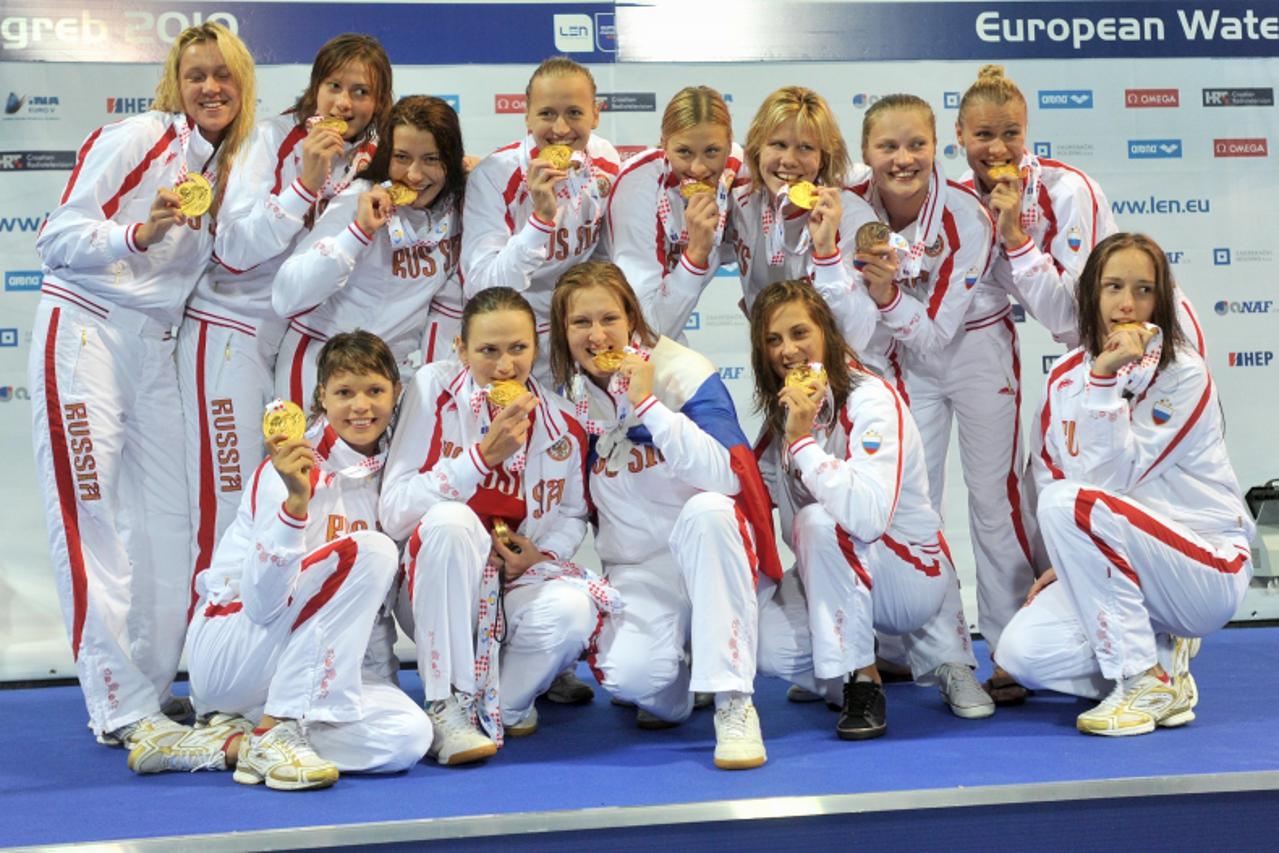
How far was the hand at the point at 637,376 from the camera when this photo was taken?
11.5 feet

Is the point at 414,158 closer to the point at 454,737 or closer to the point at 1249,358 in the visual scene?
the point at 454,737

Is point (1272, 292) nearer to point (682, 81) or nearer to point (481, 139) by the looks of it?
point (682, 81)

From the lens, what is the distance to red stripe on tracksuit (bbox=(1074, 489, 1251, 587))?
3.52 metres

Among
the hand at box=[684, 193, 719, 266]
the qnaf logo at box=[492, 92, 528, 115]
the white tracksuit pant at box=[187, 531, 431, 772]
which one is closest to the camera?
the white tracksuit pant at box=[187, 531, 431, 772]

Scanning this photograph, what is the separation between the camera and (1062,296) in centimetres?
407

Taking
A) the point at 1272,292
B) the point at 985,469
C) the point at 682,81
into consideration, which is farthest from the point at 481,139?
the point at 1272,292

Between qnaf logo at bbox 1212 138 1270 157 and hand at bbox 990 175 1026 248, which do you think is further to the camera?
qnaf logo at bbox 1212 138 1270 157

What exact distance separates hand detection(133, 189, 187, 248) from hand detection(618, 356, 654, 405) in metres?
1.26

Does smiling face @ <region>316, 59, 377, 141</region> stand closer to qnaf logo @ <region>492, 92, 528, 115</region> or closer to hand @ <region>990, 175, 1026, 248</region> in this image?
qnaf logo @ <region>492, 92, 528, 115</region>

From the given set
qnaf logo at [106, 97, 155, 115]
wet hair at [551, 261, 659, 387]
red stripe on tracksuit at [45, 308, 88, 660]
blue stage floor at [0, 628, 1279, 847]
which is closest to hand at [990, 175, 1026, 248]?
wet hair at [551, 261, 659, 387]

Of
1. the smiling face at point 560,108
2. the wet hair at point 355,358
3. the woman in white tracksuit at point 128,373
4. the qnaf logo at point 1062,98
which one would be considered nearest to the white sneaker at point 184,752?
the woman in white tracksuit at point 128,373

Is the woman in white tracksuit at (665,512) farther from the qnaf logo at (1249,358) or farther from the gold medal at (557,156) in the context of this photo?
the qnaf logo at (1249,358)

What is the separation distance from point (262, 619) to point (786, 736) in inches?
53.9

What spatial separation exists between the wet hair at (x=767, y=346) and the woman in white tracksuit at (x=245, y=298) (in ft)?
4.06
